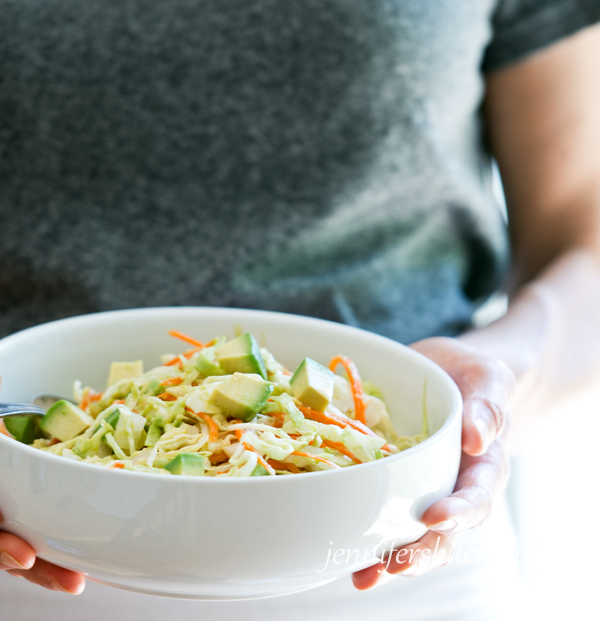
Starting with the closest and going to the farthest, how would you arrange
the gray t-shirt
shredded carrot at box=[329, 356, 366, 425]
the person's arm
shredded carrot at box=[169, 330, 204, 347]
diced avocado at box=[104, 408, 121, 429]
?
diced avocado at box=[104, 408, 121, 429]
shredded carrot at box=[329, 356, 366, 425]
shredded carrot at box=[169, 330, 204, 347]
the gray t-shirt
the person's arm

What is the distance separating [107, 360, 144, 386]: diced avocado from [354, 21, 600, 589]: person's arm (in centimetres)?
48

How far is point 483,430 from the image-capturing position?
2.59ft

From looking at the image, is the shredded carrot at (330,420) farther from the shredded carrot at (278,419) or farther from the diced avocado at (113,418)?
the diced avocado at (113,418)

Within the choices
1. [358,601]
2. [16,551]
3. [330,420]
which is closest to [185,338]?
[330,420]

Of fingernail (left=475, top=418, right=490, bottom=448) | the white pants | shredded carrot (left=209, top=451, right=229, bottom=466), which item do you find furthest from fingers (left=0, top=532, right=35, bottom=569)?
fingernail (left=475, top=418, right=490, bottom=448)

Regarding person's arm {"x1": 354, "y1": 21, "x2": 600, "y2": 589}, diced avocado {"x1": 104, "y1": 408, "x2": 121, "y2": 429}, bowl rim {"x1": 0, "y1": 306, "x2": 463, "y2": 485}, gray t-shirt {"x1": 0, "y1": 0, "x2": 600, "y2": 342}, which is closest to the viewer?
bowl rim {"x1": 0, "y1": 306, "x2": 463, "y2": 485}

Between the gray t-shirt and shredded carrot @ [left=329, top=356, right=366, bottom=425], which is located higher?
the gray t-shirt

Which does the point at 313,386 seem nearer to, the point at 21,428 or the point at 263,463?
the point at 263,463

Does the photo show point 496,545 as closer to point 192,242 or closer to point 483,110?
point 192,242

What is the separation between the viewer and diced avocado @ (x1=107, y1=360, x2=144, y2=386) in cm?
96

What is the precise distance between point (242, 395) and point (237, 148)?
597 millimetres

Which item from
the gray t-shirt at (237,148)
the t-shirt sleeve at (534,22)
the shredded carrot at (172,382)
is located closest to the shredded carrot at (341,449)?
the shredded carrot at (172,382)

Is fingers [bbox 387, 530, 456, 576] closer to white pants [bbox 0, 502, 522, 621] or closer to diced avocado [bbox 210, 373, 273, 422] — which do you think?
diced avocado [bbox 210, 373, 273, 422]

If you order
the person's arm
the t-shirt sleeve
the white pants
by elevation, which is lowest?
the white pants
